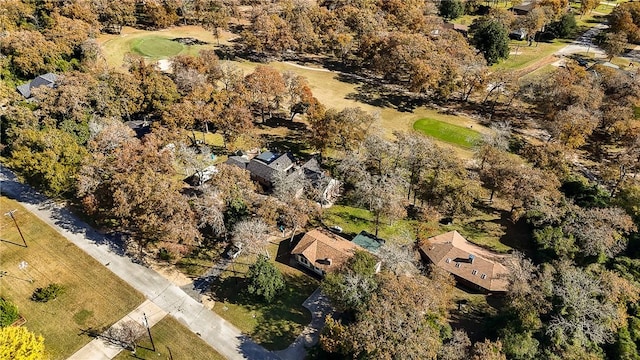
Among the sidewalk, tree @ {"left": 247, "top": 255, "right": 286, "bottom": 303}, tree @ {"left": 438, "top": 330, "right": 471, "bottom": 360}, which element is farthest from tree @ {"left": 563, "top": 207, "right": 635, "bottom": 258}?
the sidewalk

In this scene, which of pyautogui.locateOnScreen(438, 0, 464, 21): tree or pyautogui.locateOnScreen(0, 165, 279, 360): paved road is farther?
pyautogui.locateOnScreen(438, 0, 464, 21): tree

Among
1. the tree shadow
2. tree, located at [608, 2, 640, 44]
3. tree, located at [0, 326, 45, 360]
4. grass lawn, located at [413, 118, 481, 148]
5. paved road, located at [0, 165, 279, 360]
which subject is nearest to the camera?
tree, located at [0, 326, 45, 360]

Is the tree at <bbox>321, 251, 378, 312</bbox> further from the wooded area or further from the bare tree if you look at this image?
the bare tree

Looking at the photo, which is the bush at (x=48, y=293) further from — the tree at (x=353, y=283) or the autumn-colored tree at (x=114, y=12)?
the autumn-colored tree at (x=114, y=12)

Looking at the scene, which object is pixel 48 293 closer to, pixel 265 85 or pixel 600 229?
pixel 265 85

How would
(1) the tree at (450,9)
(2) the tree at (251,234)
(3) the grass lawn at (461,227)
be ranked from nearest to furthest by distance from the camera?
1. (2) the tree at (251,234)
2. (3) the grass lawn at (461,227)
3. (1) the tree at (450,9)

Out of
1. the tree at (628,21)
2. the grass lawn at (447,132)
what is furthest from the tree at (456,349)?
the tree at (628,21)
